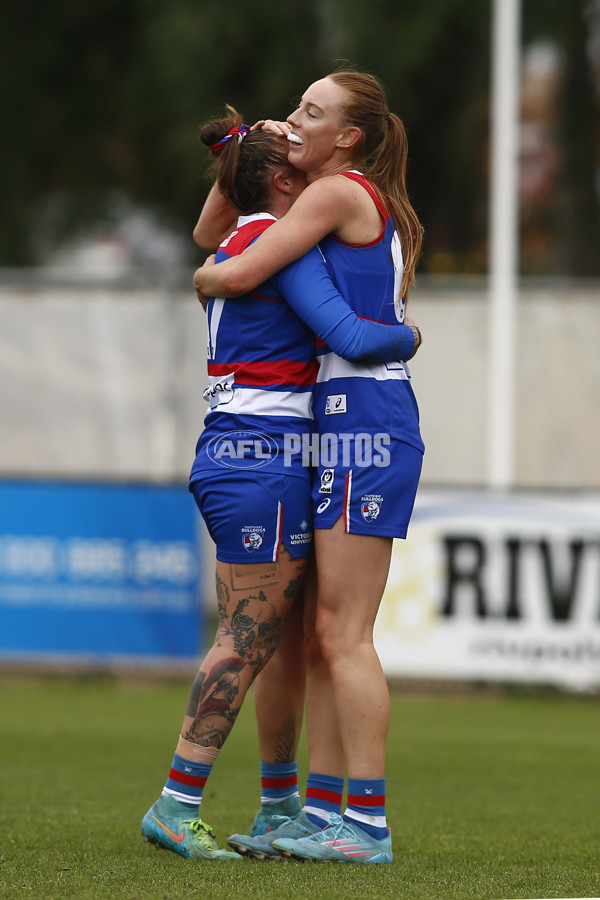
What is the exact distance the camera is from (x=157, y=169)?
17031 mm

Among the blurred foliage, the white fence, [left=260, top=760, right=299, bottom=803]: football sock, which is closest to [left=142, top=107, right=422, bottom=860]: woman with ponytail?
[left=260, top=760, right=299, bottom=803]: football sock

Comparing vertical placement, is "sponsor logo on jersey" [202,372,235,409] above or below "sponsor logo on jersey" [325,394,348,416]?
above

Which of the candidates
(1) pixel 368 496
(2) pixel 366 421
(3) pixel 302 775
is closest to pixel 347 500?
(1) pixel 368 496

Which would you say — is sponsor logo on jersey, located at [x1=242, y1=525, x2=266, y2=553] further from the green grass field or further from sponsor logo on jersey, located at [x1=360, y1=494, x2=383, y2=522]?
the green grass field

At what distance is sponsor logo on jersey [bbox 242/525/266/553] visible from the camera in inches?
148

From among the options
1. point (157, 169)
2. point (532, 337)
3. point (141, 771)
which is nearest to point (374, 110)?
point (141, 771)

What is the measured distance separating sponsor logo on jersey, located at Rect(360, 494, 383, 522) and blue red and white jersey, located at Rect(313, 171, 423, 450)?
0.19 meters

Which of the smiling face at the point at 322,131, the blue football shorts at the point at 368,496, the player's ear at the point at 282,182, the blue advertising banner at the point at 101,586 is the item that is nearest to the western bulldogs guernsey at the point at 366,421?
the blue football shorts at the point at 368,496

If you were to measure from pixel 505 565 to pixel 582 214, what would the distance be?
25.4 ft

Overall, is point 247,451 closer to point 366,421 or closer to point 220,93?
point 366,421

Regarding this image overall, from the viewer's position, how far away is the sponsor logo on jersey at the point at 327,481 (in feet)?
12.4

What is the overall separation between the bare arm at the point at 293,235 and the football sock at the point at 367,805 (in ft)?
4.70

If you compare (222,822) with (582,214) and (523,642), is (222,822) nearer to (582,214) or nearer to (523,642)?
(523,642)

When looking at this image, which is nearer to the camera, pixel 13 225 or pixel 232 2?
pixel 232 2
